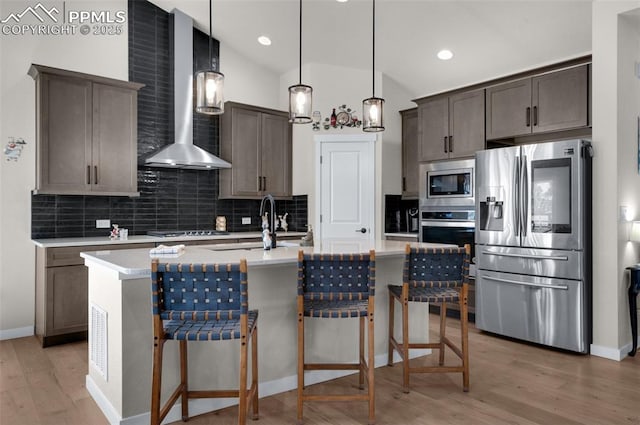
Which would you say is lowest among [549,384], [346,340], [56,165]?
[549,384]

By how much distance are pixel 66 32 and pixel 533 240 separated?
499 cm

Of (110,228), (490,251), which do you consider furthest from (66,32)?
(490,251)

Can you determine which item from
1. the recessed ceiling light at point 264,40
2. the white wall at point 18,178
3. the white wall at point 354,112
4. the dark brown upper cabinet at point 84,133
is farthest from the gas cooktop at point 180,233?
the recessed ceiling light at point 264,40

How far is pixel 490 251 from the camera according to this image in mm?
4320

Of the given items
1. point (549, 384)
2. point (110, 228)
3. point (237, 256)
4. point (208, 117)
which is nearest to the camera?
point (237, 256)

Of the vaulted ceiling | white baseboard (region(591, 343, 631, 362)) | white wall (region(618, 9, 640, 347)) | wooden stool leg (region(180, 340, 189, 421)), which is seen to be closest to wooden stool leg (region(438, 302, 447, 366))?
white baseboard (region(591, 343, 631, 362))

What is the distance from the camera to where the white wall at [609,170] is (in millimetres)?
3668

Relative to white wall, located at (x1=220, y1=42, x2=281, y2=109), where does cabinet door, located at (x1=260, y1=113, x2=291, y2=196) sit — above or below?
below

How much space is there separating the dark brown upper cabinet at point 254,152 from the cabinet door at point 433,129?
5.71ft

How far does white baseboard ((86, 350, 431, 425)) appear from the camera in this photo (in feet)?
8.04

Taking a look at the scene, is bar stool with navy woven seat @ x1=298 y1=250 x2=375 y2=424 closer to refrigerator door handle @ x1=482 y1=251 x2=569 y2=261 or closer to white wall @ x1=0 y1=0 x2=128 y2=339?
refrigerator door handle @ x1=482 y1=251 x2=569 y2=261

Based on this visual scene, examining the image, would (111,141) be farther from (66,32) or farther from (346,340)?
(346,340)

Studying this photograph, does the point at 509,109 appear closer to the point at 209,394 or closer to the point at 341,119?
the point at 341,119

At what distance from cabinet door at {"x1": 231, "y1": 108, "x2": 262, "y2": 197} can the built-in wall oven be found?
2.06m
